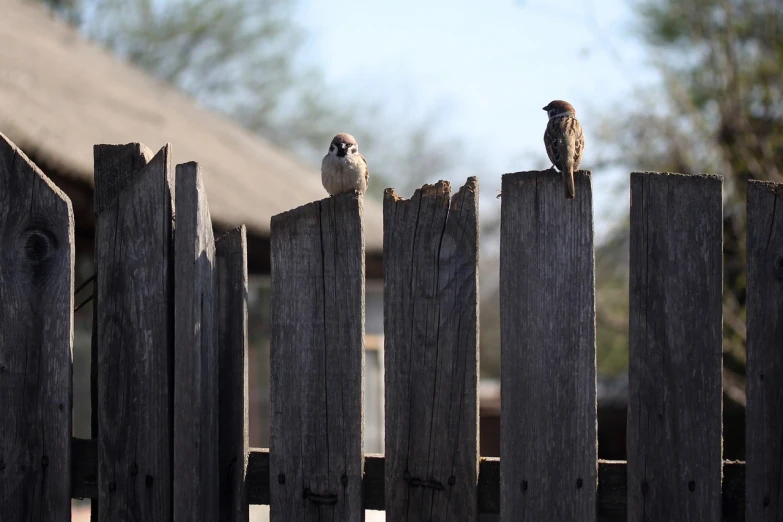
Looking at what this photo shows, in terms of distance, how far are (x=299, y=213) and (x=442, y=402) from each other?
606 mm

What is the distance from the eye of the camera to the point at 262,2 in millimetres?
27516

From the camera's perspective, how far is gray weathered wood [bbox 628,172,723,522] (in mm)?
2396

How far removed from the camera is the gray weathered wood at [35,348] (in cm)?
267

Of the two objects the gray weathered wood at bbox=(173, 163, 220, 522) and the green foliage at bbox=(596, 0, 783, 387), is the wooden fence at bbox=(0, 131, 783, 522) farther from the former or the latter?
the green foliage at bbox=(596, 0, 783, 387)

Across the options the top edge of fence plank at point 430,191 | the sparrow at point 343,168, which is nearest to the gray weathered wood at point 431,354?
the top edge of fence plank at point 430,191

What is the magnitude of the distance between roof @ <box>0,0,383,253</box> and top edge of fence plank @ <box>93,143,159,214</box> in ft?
8.55

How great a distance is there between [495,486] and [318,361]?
547mm

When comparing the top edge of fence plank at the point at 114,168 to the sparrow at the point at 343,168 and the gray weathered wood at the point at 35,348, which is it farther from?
the sparrow at the point at 343,168

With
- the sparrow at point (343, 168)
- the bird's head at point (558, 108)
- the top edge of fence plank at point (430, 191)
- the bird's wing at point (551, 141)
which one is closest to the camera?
the top edge of fence plank at point (430, 191)

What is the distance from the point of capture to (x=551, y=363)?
2.43 metres

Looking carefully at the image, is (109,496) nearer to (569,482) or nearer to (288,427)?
(288,427)

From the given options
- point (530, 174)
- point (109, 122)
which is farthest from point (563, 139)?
point (109, 122)

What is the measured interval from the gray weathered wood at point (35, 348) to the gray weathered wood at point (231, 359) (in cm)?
41

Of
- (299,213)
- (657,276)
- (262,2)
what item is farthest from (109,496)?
(262,2)
